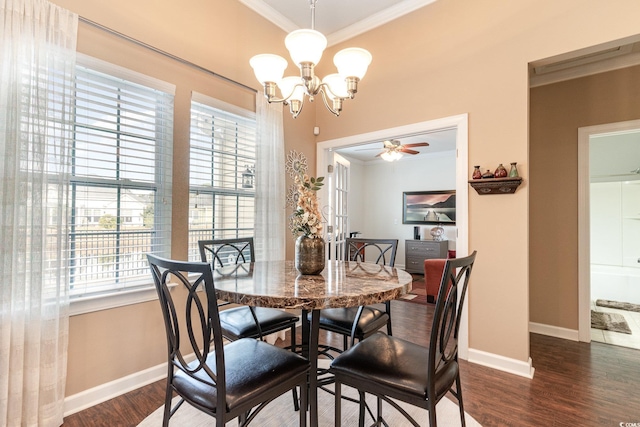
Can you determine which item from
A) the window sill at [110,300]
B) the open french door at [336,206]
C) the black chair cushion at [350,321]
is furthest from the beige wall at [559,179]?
the window sill at [110,300]

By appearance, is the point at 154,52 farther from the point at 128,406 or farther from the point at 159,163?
the point at 128,406

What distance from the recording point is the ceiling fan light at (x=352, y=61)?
5.63 feet

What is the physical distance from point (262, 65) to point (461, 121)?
1826 millimetres

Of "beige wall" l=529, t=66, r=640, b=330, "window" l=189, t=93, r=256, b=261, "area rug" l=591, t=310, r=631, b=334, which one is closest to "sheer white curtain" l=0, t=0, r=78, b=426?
"window" l=189, t=93, r=256, b=261

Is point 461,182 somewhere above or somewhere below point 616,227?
above

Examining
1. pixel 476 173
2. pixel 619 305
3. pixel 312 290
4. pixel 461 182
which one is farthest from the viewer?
pixel 619 305

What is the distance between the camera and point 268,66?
180 cm

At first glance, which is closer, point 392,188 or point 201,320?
point 201,320

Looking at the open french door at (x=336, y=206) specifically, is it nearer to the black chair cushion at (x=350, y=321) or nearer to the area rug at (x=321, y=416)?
the black chair cushion at (x=350, y=321)

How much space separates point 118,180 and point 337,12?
2.64m

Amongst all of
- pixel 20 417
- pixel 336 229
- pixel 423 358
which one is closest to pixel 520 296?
pixel 423 358

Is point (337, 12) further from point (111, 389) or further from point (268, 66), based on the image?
point (111, 389)

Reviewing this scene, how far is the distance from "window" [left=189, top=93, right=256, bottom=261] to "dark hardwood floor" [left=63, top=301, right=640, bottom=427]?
1.10m

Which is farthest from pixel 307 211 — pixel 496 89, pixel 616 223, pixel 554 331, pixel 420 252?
pixel 616 223
